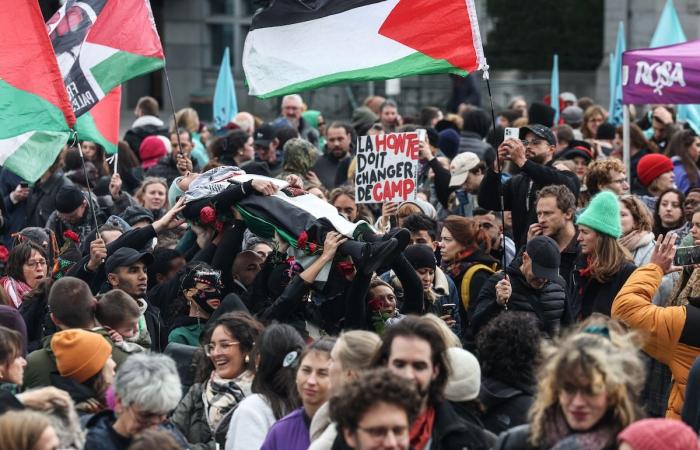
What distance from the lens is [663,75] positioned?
12.8 m

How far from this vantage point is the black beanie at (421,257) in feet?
31.0

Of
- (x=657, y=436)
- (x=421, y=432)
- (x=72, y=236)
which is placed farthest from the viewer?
(x=72, y=236)

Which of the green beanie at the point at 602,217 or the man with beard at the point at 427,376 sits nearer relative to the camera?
the man with beard at the point at 427,376

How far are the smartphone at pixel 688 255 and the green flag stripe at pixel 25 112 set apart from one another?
150 inches

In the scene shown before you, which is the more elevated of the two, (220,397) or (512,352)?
(512,352)

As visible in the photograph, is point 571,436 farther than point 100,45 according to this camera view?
No

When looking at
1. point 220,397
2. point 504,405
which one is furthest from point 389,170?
point 504,405

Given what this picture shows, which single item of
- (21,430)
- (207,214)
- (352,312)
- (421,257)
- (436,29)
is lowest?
(352,312)

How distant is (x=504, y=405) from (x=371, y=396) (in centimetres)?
125

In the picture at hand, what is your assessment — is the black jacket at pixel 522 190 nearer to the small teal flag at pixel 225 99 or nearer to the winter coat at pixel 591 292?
the winter coat at pixel 591 292

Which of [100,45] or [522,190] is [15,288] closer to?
[100,45]

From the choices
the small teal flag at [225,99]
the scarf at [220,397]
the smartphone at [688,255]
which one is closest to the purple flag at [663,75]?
the smartphone at [688,255]

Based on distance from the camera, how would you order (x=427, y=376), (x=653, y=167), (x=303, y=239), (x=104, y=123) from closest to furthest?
(x=427, y=376) < (x=303, y=239) < (x=104, y=123) < (x=653, y=167)

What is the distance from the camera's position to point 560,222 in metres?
9.55
